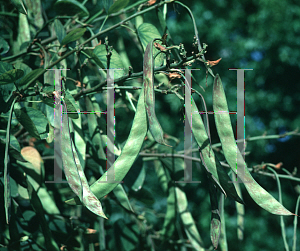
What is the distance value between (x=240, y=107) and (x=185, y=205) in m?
0.33

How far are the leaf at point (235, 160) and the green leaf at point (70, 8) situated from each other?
407mm

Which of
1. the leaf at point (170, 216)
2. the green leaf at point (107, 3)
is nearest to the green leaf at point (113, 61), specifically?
the green leaf at point (107, 3)

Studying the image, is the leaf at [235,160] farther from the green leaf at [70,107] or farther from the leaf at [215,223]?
the green leaf at [70,107]

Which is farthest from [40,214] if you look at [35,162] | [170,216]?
[170,216]

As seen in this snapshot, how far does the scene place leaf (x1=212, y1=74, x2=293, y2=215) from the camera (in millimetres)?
487

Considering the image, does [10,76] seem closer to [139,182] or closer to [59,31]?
[59,31]

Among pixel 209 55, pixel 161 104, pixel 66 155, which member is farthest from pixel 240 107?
pixel 209 55

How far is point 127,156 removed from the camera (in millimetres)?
505

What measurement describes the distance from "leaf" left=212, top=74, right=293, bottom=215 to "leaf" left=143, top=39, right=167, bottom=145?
105mm

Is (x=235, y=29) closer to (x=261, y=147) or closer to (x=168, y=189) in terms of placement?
(x=261, y=147)

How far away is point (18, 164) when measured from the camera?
747mm

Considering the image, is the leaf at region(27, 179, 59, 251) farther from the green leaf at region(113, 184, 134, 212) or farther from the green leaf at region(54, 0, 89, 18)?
the green leaf at region(54, 0, 89, 18)

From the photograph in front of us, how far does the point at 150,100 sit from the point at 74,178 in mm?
139

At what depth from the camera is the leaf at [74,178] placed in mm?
457
